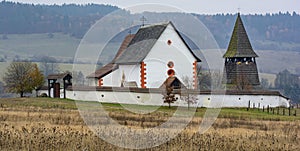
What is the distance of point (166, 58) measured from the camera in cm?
4800

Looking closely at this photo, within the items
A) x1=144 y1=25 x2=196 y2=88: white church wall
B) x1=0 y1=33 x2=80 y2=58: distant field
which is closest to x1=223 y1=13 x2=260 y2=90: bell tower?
x1=144 y1=25 x2=196 y2=88: white church wall

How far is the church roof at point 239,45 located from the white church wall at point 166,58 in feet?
42.0

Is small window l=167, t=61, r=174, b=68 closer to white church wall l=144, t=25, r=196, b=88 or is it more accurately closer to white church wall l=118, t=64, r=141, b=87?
white church wall l=144, t=25, r=196, b=88

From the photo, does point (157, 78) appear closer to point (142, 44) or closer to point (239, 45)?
point (142, 44)

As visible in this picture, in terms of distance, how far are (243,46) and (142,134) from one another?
46922 millimetres

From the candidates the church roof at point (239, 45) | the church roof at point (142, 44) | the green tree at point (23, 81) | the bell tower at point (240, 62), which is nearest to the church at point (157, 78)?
the church roof at point (142, 44)

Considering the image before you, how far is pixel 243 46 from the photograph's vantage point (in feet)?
201

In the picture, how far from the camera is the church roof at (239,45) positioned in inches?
2378

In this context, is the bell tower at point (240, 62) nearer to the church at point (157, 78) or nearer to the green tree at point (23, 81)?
the church at point (157, 78)

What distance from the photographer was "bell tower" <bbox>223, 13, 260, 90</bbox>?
5847 cm

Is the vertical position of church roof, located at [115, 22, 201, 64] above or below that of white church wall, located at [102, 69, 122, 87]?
above

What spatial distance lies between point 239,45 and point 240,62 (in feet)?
6.88

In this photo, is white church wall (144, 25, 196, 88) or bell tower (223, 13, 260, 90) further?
bell tower (223, 13, 260, 90)

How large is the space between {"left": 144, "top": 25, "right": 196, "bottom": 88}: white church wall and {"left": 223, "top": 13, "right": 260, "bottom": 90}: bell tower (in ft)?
31.7
